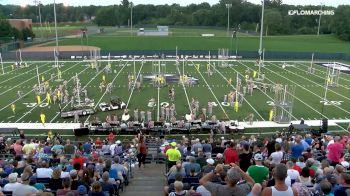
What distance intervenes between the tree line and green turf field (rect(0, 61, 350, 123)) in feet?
177

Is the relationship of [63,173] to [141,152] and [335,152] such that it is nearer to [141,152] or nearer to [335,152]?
[141,152]

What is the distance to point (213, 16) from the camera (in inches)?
4931

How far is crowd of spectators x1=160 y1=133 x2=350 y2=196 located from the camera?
18.4 feet

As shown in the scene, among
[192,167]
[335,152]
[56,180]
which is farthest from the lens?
[335,152]

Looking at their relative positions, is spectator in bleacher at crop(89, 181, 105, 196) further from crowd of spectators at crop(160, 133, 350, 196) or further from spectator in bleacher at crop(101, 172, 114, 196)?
crowd of spectators at crop(160, 133, 350, 196)


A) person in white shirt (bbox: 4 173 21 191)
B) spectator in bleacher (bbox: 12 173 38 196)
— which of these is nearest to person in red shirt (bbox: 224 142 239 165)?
spectator in bleacher (bbox: 12 173 38 196)

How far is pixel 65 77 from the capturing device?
40.8m

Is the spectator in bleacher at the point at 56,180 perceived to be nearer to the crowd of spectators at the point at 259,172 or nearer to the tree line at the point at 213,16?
the crowd of spectators at the point at 259,172

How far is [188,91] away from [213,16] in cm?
9565

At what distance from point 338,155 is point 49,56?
52599 millimetres

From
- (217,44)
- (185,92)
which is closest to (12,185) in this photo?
(185,92)

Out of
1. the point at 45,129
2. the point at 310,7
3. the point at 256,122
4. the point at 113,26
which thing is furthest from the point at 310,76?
the point at 113,26

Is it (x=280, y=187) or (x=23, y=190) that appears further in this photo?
(x=23, y=190)

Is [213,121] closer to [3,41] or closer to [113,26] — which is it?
[3,41]
